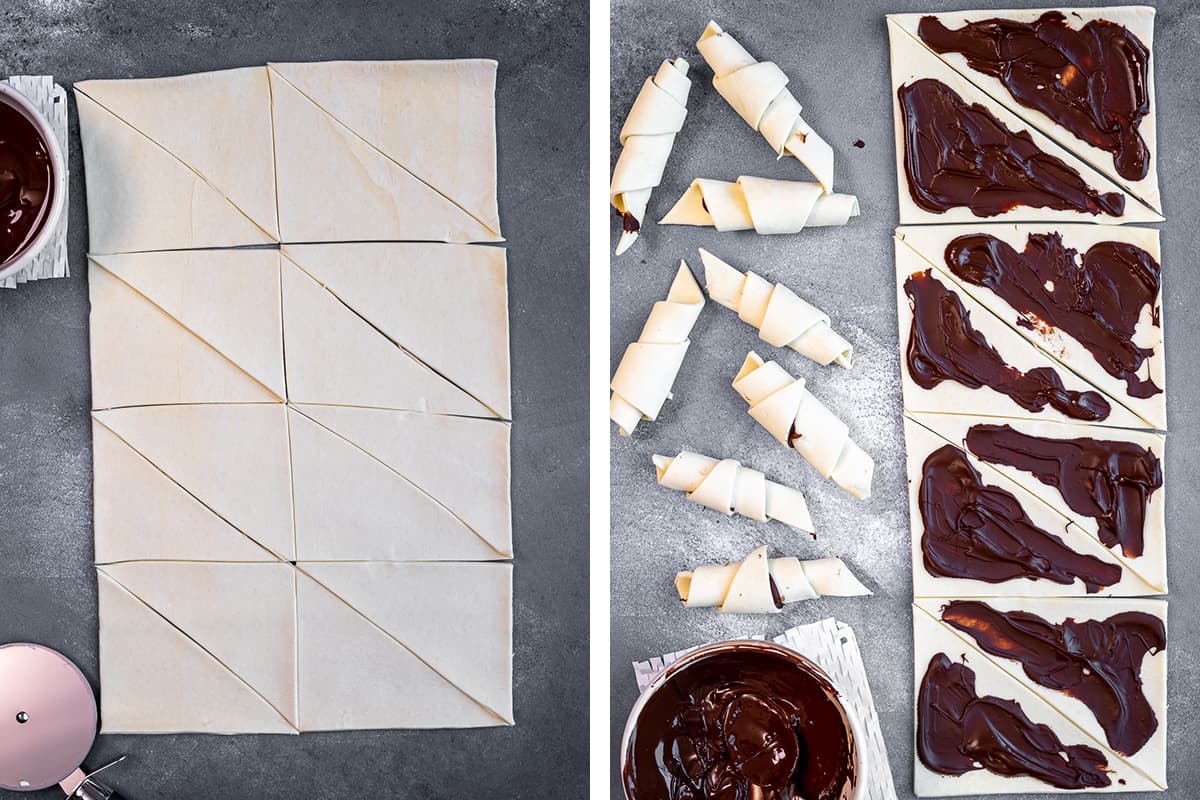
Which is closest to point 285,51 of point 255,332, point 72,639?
point 255,332

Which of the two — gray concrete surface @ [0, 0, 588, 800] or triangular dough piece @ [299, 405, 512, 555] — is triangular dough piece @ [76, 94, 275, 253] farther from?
triangular dough piece @ [299, 405, 512, 555]

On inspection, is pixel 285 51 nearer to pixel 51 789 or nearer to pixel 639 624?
pixel 639 624

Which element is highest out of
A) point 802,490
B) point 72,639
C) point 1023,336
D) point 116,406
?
point 1023,336

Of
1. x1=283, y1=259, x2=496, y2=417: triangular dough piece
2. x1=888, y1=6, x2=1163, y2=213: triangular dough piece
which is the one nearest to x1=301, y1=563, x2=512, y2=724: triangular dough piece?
x1=283, y1=259, x2=496, y2=417: triangular dough piece

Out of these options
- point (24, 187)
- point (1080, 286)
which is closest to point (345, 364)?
point (24, 187)

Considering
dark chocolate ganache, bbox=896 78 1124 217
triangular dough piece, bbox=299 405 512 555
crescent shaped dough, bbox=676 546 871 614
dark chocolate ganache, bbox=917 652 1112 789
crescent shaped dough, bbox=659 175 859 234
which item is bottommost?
dark chocolate ganache, bbox=917 652 1112 789
